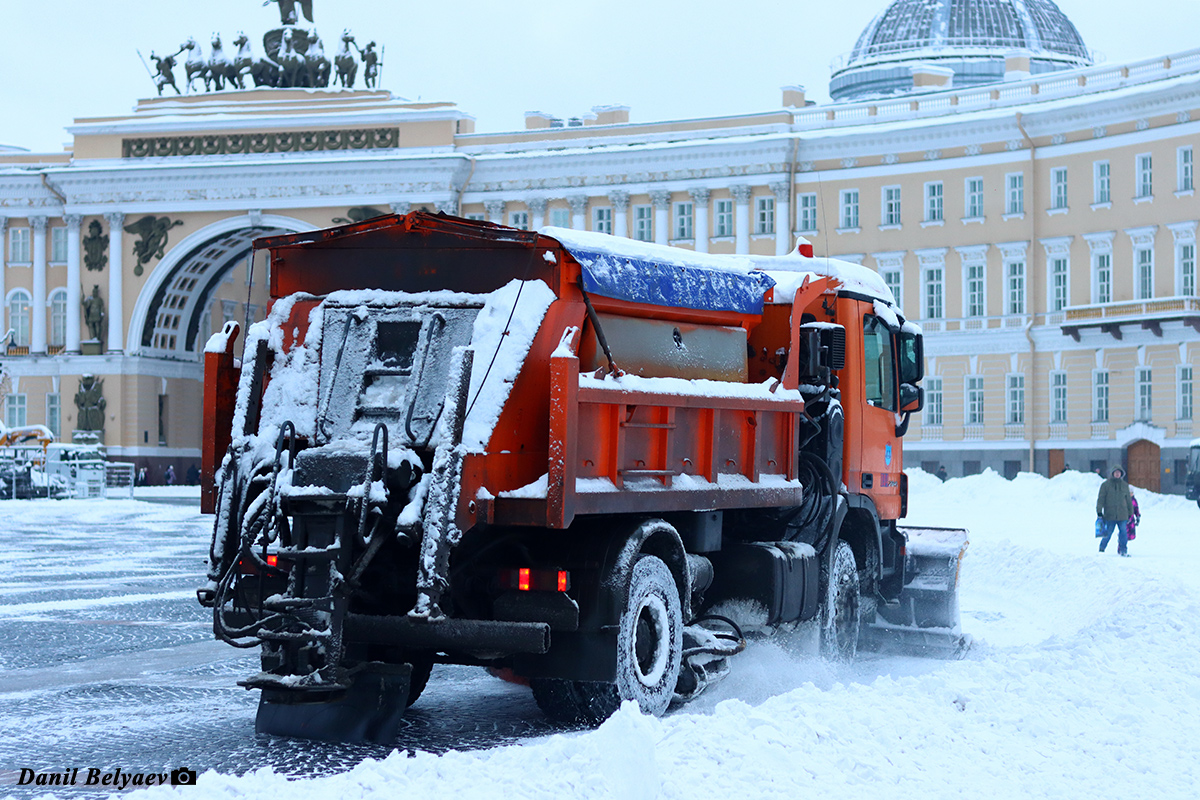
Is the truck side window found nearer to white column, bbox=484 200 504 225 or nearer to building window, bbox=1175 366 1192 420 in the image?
building window, bbox=1175 366 1192 420

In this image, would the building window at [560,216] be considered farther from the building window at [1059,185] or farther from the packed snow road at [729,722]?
the packed snow road at [729,722]

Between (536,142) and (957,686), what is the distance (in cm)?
5004

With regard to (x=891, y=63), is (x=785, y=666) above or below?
below

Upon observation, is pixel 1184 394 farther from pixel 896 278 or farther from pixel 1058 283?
pixel 896 278

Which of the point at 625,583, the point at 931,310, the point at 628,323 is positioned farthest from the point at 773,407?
the point at 931,310

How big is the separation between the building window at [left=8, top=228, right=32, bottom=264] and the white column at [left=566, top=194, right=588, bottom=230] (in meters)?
21.4

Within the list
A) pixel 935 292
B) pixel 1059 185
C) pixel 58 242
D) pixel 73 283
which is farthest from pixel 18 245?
pixel 1059 185

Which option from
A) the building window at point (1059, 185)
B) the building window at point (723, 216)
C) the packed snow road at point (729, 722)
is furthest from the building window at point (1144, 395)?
the packed snow road at point (729, 722)

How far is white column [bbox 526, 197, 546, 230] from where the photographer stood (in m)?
57.8

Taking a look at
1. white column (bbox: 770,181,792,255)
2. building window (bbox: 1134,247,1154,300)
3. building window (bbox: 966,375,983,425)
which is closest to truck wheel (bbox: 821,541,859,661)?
building window (bbox: 1134,247,1154,300)

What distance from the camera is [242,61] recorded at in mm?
60688

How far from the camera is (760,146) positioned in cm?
5484

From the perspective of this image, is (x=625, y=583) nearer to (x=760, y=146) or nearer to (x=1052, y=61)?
(x=760, y=146)

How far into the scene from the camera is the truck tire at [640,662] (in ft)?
28.7
